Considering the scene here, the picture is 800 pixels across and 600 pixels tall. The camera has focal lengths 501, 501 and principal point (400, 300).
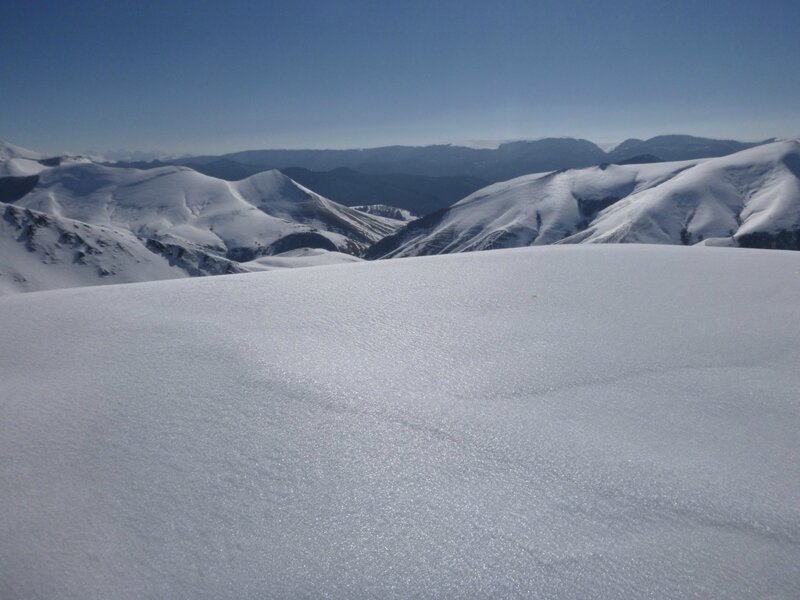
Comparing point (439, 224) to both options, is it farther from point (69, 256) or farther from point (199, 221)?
point (69, 256)

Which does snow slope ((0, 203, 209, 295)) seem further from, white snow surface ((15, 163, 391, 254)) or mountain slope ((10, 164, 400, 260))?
white snow surface ((15, 163, 391, 254))

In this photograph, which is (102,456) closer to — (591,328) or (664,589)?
(664,589)

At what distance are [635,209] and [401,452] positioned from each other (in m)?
130

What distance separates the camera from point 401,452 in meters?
3.06

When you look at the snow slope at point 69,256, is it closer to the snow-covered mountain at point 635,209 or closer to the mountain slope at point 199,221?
the mountain slope at point 199,221

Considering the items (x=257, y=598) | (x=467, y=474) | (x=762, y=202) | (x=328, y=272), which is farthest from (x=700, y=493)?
(x=762, y=202)

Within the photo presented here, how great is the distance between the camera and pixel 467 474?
9.39ft

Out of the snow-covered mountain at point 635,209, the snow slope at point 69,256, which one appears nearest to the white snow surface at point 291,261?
the snow slope at point 69,256

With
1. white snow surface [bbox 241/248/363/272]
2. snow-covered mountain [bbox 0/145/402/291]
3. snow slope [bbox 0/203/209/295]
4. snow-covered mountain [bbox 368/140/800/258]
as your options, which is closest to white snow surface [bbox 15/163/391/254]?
snow-covered mountain [bbox 0/145/402/291]

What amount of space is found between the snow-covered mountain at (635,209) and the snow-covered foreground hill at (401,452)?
9400 cm

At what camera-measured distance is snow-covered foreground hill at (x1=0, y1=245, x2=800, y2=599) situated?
2.28 metres

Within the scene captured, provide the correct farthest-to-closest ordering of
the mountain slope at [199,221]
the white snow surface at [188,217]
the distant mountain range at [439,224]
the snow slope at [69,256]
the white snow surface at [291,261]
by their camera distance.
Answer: the white snow surface at [188,217] → the mountain slope at [199,221] → the white snow surface at [291,261] → the distant mountain range at [439,224] → the snow slope at [69,256]

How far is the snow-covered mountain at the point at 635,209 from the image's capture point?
4038 inches

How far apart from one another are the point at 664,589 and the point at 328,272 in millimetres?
6695
